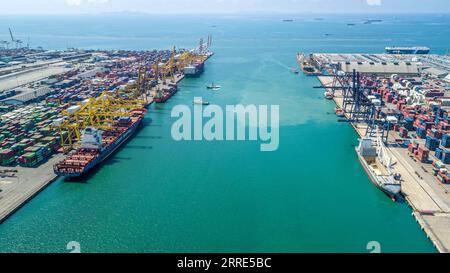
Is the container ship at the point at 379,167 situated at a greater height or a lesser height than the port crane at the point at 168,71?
lesser

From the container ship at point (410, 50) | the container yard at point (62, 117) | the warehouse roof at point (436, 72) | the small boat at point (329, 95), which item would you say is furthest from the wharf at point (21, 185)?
the container ship at point (410, 50)

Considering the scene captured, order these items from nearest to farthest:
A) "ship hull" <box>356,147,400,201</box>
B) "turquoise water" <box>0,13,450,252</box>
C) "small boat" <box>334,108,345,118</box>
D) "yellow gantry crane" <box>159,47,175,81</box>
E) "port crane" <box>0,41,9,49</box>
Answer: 1. "turquoise water" <box>0,13,450,252</box>
2. "ship hull" <box>356,147,400,201</box>
3. "small boat" <box>334,108,345,118</box>
4. "yellow gantry crane" <box>159,47,175,81</box>
5. "port crane" <box>0,41,9,49</box>

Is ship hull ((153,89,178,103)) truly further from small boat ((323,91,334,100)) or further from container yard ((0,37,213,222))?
small boat ((323,91,334,100))

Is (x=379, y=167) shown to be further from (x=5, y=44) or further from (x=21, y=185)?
(x=5, y=44)

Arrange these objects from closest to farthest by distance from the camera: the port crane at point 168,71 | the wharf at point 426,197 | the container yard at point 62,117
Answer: the wharf at point 426,197
the container yard at point 62,117
the port crane at point 168,71

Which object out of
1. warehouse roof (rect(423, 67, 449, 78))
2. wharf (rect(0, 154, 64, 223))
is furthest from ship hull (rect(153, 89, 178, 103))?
warehouse roof (rect(423, 67, 449, 78))

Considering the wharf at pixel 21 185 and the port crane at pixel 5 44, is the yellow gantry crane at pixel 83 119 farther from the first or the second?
the port crane at pixel 5 44
